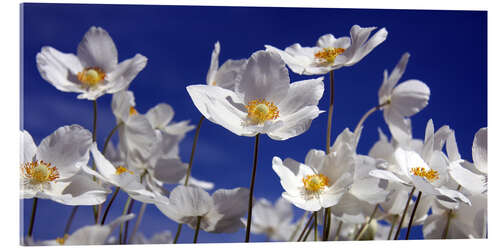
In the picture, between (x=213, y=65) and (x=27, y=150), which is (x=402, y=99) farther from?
(x=27, y=150)

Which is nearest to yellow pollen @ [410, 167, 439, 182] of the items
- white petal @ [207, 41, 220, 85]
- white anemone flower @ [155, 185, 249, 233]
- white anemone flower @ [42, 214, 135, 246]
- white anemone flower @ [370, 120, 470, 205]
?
white anemone flower @ [370, 120, 470, 205]

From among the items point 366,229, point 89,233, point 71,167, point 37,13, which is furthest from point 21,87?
point 366,229

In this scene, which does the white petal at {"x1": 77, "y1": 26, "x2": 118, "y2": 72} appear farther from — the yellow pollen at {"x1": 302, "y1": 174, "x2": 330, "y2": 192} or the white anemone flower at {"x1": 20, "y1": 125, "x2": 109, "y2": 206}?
the yellow pollen at {"x1": 302, "y1": 174, "x2": 330, "y2": 192}

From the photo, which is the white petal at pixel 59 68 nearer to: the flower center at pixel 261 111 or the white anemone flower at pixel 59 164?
the white anemone flower at pixel 59 164

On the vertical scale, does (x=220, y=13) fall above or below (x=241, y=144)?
above
